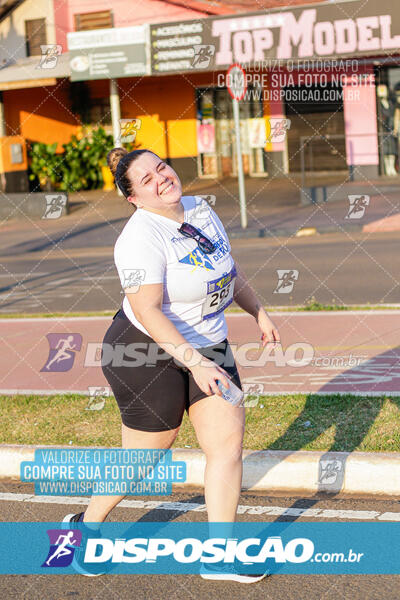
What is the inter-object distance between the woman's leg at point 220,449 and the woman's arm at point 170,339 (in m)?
0.18

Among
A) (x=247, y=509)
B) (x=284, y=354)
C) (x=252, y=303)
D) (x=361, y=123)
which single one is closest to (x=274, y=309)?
(x=284, y=354)

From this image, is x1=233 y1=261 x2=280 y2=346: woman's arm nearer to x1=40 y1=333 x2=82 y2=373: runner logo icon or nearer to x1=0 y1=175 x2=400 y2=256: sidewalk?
x1=40 y1=333 x2=82 y2=373: runner logo icon

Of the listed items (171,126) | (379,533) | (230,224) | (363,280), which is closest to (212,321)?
(379,533)

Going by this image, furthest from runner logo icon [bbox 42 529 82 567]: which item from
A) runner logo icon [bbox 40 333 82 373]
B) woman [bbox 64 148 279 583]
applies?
runner logo icon [bbox 40 333 82 373]

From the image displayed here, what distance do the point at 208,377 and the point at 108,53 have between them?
24.2 meters

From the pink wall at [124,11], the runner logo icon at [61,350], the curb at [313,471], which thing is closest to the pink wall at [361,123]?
the pink wall at [124,11]

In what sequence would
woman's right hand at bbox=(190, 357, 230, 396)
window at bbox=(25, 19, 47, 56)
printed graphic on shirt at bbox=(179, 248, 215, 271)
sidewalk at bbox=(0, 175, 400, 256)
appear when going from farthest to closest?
window at bbox=(25, 19, 47, 56), sidewalk at bbox=(0, 175, 400, 256), printed graphic on shirt at bbox=(179, 248, 215, 271), woman's right hand at bbox=(190, 357, 230, 396)

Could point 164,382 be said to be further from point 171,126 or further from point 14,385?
point 171,126

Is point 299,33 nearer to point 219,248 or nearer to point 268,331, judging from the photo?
point 268,331

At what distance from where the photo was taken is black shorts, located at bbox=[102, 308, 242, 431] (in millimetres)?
4242

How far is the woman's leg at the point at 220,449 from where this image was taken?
420 cm

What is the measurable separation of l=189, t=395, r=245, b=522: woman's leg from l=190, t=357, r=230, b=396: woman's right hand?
0.54ft

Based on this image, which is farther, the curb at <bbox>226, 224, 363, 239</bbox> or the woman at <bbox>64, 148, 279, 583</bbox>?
the curb at <bbox>226, 224, 363, 239</bbox>

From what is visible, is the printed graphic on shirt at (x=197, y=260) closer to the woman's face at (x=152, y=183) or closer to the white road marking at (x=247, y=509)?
the woman's face at (x=152, y=183)
